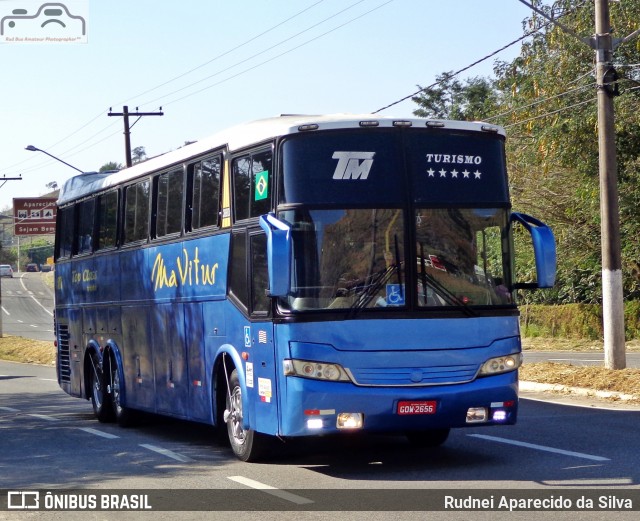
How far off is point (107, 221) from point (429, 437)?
687 cm

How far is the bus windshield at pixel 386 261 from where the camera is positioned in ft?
35.3

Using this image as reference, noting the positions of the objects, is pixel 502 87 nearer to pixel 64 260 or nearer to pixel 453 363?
pixel 64 260

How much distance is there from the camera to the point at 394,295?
35.7 ft

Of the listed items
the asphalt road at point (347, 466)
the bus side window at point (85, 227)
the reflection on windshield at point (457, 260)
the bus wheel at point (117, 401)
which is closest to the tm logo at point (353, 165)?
the reflection on windshield at point (457, 260)

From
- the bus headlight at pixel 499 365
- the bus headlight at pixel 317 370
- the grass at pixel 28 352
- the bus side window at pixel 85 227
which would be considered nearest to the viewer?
the bus headlight at pixel 317 370

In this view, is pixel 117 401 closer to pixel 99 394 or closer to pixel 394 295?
pixel 99 394

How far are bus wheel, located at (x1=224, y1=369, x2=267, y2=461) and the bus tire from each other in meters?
5.73

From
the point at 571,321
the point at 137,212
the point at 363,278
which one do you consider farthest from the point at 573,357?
the point at 363,278

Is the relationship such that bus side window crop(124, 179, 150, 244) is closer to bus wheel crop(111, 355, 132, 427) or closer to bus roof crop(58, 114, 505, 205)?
bus roof crop(58, 114, 505, 205)

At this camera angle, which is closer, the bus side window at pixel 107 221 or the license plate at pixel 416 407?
the license plate at pixel 416 407

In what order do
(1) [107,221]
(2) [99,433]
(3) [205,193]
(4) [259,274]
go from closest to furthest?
(4) [259,274], (3) [205,193], (2) [99,433], (1) [107,221]

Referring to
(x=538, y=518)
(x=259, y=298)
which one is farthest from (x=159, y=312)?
(x=538, y=518)

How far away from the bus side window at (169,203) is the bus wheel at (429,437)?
12.2ft

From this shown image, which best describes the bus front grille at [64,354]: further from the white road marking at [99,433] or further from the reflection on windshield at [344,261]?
the reflection on windshield at [344,261]
